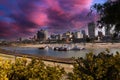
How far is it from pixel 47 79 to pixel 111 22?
4.77m

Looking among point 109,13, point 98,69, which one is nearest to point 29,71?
point 98,69

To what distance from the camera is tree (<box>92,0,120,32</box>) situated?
1288 cm

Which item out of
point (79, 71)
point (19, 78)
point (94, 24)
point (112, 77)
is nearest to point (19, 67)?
point (19, 78)

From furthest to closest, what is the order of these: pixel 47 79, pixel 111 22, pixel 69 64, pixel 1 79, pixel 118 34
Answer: pixel 69 64
pixel 118 34
pixel 111 22
pixel 47 79
pixel 1 79

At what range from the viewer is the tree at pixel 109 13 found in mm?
12875

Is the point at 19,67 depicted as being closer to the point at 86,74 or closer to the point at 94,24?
the point at 86,74

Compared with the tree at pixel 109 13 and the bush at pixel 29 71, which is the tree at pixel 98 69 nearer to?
the bush at pixel 29 71

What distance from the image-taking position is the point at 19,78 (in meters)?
10.2

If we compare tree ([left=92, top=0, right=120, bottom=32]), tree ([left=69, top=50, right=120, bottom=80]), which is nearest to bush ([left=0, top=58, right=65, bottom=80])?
tree ([left=69, top=50, right=120, bottom=80])

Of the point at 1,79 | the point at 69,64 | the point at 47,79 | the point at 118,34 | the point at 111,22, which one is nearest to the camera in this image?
the point at 1,79

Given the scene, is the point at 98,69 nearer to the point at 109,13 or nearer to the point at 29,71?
the point at 29,71

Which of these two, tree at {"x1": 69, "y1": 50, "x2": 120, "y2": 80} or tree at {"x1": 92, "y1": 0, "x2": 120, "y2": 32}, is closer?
tree at {"x1": 69, "y1": 50, "x2": 120, "y2": 80}

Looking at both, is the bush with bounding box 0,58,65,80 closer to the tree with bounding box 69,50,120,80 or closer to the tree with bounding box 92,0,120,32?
the tree with bounding box 69,50,120,80

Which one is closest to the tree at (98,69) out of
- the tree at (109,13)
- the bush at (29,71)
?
the bush at (29,71)
